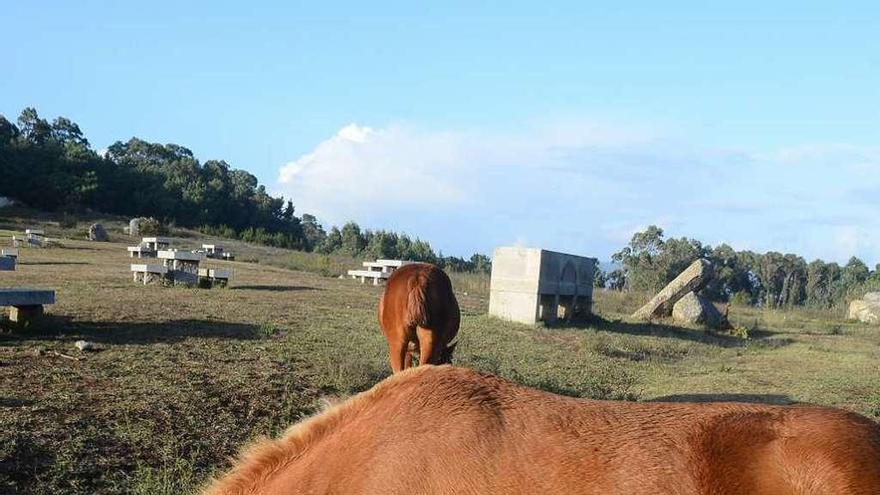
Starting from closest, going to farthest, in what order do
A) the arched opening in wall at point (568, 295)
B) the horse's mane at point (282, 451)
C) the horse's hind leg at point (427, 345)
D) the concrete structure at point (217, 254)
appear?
1. the horse's mane at point (282, 451)
2. the horse's hind leg at point (427, 345)
3. the arched opening in wall at point (568, 295)
4. the concrete structure at point (217, 254)

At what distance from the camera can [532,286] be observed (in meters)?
17.9

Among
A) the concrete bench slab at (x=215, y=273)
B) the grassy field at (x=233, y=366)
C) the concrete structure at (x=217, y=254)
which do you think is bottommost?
the grassy field at (x=233, y=366)

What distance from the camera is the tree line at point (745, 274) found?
39.9m

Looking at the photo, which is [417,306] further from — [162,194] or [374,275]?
[162,194]

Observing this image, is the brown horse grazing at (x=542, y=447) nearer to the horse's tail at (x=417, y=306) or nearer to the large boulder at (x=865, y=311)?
the horse's tail at (x=417, y=306)

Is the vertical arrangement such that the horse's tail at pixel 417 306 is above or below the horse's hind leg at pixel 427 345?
above

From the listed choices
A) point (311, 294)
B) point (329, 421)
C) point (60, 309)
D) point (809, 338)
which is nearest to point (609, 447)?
point (329, 421)

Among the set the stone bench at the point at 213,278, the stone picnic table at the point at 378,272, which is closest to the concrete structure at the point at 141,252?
the stone picnic table at the point at 378,272

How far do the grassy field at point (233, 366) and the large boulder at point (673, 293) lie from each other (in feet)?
6.54

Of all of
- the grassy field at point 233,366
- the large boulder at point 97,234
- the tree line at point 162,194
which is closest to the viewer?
the grassy field at point 233,366

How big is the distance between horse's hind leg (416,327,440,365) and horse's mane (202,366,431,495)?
19.4ft

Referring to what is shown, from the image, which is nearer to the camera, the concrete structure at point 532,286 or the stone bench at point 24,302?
the stone bench at point 24,302

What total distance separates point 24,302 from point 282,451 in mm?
8144

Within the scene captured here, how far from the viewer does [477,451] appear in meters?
2.46
